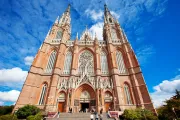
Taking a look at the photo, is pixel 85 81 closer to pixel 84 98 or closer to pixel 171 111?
pixel 84 98

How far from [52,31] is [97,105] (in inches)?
841

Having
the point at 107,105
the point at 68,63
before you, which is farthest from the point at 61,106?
the point at 68,63

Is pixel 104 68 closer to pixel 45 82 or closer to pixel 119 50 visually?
pixel 119 50

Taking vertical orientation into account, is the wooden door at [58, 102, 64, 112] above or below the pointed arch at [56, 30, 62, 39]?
below

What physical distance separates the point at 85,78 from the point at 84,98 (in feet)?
12.5

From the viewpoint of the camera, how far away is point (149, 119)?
14.3 metres

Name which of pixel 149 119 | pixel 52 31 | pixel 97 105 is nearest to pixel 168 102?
pixel 149 119

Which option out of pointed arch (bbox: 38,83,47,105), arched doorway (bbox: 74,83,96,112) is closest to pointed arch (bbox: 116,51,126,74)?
arched doorway (bbox: 74,83,96,112)

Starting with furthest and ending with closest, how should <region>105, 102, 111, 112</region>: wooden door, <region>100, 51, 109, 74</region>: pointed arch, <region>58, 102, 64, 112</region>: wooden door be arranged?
<region>100, 51, 109, 74</region>: pointed arch
<region>105, 102, 111, 112</region>: wooden door
<region>58, 102, 64, 112</region>: wooden door

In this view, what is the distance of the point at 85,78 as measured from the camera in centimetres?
2255

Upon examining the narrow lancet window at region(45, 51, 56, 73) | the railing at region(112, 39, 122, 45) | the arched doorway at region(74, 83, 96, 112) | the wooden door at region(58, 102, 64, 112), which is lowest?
the wooden door at region(58, 102, 64, 112)

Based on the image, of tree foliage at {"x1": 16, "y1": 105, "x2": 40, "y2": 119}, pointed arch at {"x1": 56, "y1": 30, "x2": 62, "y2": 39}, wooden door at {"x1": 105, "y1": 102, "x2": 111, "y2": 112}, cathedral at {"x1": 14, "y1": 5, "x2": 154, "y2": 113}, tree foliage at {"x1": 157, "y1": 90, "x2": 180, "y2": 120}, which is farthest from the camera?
pointed arch at {"x1": 56, "y1": 30, "x2": 62, "y2": 39}

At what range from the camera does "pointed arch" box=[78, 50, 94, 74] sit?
24.3 metres

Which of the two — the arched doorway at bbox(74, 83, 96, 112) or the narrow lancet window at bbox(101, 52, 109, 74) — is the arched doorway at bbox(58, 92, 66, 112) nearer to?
the arched doorway at bbox(74, 83, 96, 112)
